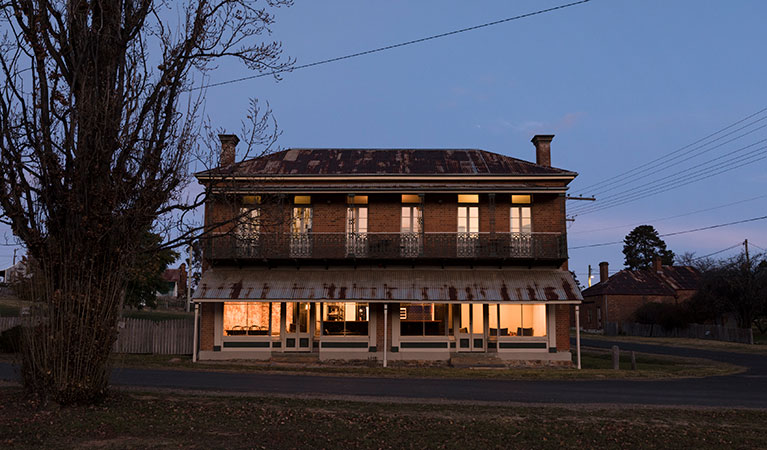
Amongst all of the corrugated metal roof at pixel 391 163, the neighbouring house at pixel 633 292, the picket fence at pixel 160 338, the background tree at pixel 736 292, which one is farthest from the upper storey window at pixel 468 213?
the neighbouring house at pixel 633 292

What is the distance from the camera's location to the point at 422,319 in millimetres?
25844

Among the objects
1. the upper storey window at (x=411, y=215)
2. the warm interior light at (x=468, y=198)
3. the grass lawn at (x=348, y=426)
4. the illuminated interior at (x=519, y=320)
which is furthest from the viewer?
the warm interior light at (x=468, y=198)

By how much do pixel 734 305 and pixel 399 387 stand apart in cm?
4194

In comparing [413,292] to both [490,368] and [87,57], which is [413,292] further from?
[87,57]

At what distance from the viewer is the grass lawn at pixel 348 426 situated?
28.1 feet

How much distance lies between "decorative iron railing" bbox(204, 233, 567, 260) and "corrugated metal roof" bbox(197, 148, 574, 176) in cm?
266

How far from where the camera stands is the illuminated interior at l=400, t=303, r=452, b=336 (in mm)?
25719

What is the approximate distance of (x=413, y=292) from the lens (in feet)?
80.4

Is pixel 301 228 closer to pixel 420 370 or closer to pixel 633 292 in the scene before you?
pixel 420 370

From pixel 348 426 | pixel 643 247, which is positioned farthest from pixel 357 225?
pixel 643 247

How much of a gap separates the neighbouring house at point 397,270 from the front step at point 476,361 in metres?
0.36

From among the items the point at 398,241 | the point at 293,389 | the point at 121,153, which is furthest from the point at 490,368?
the point at 121,153

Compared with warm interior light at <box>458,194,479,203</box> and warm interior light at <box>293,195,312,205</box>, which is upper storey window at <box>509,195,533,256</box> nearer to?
warm interior light at <box>458,194,479,203</box>

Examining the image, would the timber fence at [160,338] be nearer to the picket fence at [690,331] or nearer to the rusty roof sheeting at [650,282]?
the picket fence at [690,331]
